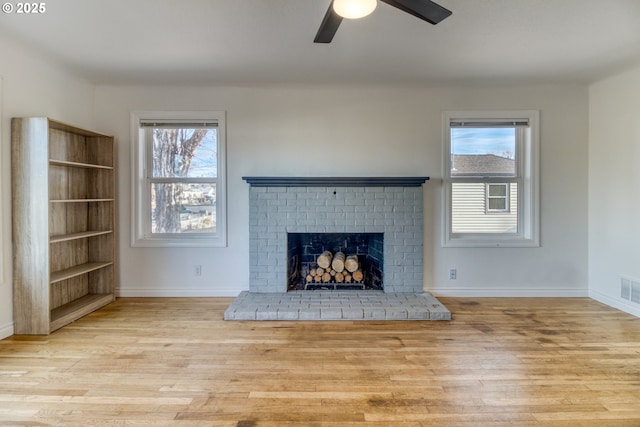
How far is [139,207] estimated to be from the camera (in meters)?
3.70

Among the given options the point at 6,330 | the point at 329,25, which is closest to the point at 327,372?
the point at 329,25

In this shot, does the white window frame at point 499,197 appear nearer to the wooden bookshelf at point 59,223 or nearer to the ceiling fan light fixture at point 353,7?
the ceiling fan light fixture at point 353,7

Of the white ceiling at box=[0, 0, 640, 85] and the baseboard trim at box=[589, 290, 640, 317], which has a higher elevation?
the white ceiling at box=[0, 0, 640, 85]

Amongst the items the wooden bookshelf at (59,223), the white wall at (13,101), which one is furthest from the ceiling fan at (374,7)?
the white wall at (13,101)

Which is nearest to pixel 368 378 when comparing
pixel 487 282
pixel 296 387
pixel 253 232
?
pixel 296 387

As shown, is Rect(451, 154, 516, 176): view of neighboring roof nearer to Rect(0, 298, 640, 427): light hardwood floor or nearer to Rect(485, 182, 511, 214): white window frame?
Rect(485, 182, 511, 214): white window frame

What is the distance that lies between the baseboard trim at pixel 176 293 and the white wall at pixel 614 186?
152 inches

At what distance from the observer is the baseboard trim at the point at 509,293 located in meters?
3.69

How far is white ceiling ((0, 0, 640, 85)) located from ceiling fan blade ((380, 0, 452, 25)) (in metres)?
0.44

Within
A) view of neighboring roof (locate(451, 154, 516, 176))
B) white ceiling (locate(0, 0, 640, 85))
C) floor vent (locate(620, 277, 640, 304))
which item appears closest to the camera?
white ceiling (locate(0, 0, 640, 85))

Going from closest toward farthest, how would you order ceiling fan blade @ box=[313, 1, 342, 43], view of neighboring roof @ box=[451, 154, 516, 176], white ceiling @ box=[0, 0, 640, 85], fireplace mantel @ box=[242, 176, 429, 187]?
ceiling fan blade @ box=[313, 1, 342, 43] → white ceiling @ box=[0, 0, 640, 85] → fireplace mantel @ box=[242, 176, 429, 187] → view of neighboring roof @ box=[451, 154, 516, 176]

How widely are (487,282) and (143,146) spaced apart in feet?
13.5

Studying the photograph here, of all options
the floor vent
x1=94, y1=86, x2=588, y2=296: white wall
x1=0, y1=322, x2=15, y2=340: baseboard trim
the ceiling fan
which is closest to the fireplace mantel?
x1=94, y1=86, x2=588, y2=296: white wall

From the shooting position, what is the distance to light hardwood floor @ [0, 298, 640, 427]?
1721 mm
